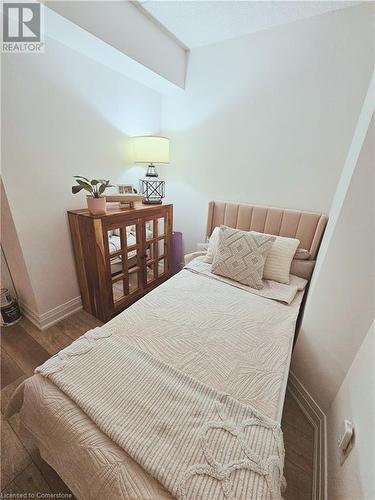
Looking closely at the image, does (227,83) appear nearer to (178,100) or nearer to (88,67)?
(178,100)

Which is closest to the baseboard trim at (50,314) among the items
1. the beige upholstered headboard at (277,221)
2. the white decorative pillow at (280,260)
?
the beige upholstered headboard at (277,221)

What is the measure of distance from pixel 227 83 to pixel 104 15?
1.10 m

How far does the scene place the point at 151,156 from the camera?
2.12m

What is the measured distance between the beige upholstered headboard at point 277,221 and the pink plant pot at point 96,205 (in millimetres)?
1097

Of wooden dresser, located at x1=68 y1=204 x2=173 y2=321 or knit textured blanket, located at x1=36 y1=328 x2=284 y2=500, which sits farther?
wooden dresser, located at x1=68 y1=204 x2=173 y2=321

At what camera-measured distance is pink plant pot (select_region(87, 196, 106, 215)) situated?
1643 mm

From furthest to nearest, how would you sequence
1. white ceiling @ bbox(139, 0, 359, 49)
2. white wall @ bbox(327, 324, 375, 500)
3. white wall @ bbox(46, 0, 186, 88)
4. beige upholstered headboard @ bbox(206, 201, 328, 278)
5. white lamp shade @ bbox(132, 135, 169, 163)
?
1. white lamp shade @ bbox(132, 135, 169, 163)
2. beige upholstered headboard @ bbox(206, 201, 328, 278)
3. white ceiling @ bbox(139, 0, 359, 49)
4. white wall @ bbox(46, 0, 186, 88)
5. white wall @ bbox(327, 324, 375, 500)

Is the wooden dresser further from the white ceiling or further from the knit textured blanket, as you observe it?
the white ceiling

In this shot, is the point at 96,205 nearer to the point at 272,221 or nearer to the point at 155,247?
the point at 155,247

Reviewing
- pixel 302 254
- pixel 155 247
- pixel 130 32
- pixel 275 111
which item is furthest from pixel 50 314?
pixel 275 111

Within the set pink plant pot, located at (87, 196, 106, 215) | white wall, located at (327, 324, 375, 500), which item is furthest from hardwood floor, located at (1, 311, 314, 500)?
pink plant pot, located at (87, 196, 106, 215)

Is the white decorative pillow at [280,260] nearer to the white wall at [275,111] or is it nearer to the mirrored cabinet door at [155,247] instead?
the white wall at [275,111]

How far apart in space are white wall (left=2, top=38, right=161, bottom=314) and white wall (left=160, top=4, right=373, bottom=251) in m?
0.68

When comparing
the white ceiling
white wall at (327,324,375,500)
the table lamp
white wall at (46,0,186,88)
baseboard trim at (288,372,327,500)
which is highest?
the white ceiling
